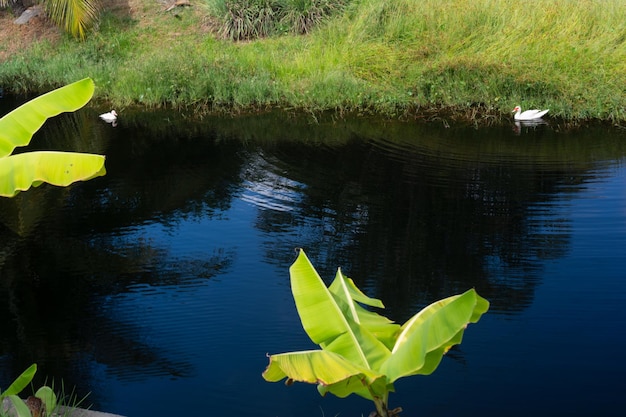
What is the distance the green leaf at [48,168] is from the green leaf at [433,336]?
1.90 meters

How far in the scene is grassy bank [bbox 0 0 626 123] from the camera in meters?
11.1

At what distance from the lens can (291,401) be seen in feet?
15.1

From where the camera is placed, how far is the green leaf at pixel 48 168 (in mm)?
4180

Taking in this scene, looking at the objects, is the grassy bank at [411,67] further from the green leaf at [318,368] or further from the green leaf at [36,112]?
the green leaf at [318,368]

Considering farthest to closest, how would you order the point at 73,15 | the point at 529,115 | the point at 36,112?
the point at 73,15, the point at 529,115, the point at 36,112

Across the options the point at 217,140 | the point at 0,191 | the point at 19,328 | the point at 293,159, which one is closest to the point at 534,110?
the point at 293,159

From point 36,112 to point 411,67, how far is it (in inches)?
320

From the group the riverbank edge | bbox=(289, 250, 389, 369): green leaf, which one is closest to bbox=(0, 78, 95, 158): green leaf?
the riverbank edge

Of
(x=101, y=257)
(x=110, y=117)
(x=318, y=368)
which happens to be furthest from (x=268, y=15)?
(x=318, y=368)

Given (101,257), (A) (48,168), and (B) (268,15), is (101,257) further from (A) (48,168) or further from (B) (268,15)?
(B) (268,15)

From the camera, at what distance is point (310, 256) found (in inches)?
261

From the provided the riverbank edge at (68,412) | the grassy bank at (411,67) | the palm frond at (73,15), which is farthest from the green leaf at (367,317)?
the palm frond at (73,15)

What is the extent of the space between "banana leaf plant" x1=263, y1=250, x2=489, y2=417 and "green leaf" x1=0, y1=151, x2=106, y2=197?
1351mm

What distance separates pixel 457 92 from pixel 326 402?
24.7 ft
